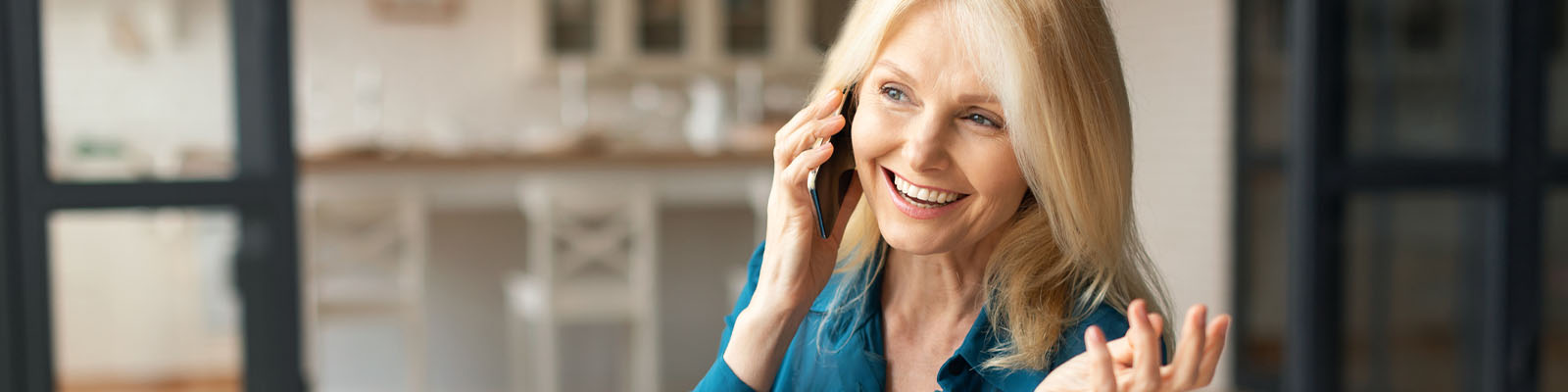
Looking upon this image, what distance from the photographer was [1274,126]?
12.3 ft

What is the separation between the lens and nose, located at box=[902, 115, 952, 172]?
0.35 metres

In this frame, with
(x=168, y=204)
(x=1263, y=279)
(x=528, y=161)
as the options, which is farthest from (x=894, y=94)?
(x=1263, y=279)

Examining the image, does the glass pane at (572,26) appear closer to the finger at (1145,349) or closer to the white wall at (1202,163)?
the white wall at (1202,163)

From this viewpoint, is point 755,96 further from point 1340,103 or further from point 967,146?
point 967,146

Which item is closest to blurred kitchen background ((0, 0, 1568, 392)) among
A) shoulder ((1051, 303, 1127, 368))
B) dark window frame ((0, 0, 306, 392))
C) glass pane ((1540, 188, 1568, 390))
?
glass pane ((1540, 188, 1568, 390))

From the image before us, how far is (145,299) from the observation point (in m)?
4.38

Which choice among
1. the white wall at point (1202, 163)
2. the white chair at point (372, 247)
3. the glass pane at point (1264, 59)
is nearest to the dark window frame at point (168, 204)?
the white chair at point (372, 247)

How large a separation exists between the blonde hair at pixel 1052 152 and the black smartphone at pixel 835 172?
0.01 meters

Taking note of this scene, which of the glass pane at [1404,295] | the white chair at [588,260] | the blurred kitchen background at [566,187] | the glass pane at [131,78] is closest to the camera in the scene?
the glass pane at [1404,295]

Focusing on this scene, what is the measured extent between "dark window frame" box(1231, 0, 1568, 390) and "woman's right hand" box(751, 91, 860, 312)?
110 cm

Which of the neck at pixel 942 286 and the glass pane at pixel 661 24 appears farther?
the glass pane at pixel 661 24

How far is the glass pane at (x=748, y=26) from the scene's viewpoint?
513 centimetres

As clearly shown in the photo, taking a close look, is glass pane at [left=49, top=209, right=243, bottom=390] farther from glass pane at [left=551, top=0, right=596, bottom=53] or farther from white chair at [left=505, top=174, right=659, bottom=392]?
glass pane at [left=551, top=0, right=596, bottom=53]

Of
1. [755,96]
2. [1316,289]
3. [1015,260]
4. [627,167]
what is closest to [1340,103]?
[1316,289]
